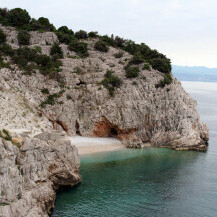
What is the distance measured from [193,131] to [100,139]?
676 inches

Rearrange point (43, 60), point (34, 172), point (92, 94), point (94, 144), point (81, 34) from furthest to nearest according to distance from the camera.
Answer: point (81, 34)
point (43, 60)
point (92, 94)
point (94, 144)
point (34, 172)

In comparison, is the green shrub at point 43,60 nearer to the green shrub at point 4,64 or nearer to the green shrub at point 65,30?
the green shrub at point 4,64

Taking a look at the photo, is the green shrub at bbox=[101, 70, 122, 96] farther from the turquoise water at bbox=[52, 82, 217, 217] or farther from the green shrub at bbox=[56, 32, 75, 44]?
the green shrub at bbox=[56, 32, 75, 44]


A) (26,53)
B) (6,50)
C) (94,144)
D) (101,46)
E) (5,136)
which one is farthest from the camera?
(101,46)

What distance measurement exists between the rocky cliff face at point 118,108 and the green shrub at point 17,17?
20.7 m

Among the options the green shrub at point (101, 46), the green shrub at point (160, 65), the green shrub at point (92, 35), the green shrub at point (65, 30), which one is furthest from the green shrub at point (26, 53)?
the green shrub at point (160, 65)

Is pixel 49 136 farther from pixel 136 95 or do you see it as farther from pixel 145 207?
pixel 136 95

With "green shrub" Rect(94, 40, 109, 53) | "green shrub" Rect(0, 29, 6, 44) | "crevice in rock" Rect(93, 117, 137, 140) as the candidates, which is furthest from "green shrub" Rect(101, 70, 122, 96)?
"green shrub" Rect(0, 29, 6, 44)

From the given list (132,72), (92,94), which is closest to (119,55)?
(132,72)

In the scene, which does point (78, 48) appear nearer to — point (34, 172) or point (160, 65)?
point (160, 65)

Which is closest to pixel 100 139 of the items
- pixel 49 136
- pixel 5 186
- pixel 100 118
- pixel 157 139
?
pixel 100 118

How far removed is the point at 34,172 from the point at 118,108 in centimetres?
2889

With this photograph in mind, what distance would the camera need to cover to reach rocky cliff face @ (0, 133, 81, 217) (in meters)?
20.6

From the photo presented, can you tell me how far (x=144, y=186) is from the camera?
1275 inches
